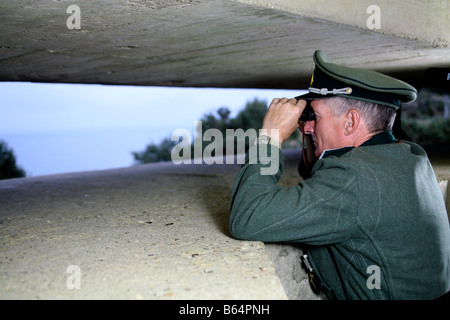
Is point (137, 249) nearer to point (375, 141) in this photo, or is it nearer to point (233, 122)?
point (375, 141)

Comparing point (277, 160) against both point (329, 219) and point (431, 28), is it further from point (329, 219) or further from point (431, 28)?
point (431, 28)

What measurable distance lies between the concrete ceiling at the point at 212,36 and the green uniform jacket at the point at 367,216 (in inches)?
30.4

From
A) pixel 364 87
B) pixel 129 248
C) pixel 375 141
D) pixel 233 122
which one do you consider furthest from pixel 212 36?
pixel 233 122

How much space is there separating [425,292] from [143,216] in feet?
5.44

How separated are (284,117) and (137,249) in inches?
35.2

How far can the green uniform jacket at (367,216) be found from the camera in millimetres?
1753

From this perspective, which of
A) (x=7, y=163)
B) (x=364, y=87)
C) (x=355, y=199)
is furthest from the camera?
(x=7, y=163)

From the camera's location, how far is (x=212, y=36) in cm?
274

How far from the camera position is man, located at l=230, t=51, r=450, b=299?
1.76m

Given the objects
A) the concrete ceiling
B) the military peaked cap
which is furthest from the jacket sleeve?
the concrete ceiling

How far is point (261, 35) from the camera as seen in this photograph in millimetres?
2754

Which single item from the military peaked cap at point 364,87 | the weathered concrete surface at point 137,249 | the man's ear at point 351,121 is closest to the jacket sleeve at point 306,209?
the weathered concrete surface at point 137,249

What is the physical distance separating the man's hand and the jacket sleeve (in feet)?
1.00
